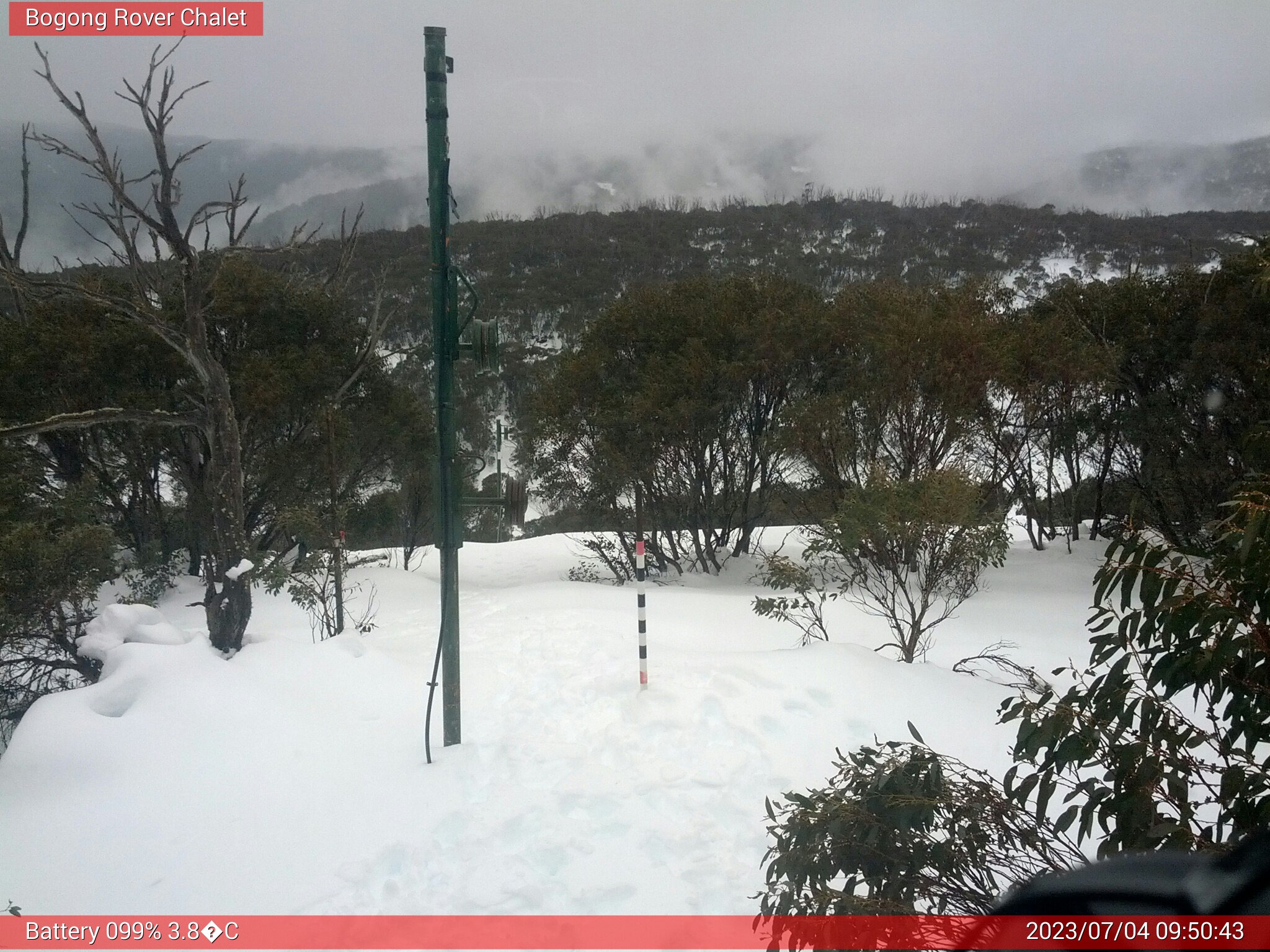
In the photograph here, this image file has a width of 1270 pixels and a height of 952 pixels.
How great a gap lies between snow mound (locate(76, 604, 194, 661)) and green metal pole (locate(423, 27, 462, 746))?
6.29ft

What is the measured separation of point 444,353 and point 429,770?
7.51ft

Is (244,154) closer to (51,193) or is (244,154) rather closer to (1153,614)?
(51,193)

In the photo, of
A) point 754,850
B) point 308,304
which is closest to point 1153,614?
point 754,850

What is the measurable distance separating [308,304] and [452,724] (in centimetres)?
1209

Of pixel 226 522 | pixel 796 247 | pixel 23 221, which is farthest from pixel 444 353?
pixel 796 247

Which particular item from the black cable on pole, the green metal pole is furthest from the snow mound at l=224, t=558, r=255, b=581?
the green metal pole

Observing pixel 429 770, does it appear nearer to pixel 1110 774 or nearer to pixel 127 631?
pixel 127 631

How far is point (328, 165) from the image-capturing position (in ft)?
38.0

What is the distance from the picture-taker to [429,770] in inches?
159

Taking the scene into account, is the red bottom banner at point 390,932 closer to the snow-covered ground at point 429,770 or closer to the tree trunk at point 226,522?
the snow-covered ground at point 429,770

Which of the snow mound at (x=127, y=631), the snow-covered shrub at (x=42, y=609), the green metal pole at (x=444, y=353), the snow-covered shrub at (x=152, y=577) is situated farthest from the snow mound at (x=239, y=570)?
the snow-covered shrub at (x=152, y=577)

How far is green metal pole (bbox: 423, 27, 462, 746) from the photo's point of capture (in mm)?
3953

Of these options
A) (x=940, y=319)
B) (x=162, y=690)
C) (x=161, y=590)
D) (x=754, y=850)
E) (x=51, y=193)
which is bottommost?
(x=161, y=590)

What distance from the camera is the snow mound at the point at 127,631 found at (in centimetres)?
474
